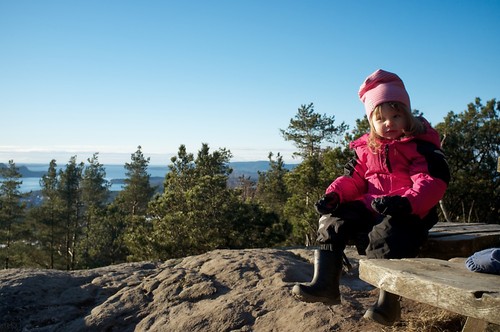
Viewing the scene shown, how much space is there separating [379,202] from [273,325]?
50.8 inches

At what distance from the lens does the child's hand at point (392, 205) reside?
226 centimetres

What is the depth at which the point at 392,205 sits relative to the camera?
2.25 m

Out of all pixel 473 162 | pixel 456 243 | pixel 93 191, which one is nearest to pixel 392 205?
pixel 456 243

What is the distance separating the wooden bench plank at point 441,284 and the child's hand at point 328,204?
2.51 feet

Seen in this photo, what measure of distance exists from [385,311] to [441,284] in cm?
71

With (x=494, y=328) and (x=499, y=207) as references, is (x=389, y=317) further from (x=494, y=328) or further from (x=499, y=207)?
(x=499, y=207)

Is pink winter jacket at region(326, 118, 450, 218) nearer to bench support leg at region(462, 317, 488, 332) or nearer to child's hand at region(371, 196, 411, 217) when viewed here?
child's hand at region(371, 196, 411, 217)

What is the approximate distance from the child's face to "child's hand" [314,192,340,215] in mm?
531

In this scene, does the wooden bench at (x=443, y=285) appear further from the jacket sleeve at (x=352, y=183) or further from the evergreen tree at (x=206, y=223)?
the evergreen tree at (x=206, y=223)

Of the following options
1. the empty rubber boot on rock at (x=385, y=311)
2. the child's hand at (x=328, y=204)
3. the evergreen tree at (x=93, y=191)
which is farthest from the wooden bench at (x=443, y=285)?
the evergreen tree at (x=93, y=191)

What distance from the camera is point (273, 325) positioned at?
292 centimetres

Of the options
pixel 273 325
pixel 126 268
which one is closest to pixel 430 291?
pixel 273 325

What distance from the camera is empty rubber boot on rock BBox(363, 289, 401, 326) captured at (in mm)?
2113

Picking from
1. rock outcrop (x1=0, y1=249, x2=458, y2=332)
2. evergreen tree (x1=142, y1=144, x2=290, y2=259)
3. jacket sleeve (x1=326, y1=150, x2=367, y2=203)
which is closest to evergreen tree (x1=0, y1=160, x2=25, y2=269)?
evergreen tree (x1=142, y1=144, x2=290, y2=259)
